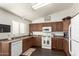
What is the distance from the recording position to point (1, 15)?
3.44 m

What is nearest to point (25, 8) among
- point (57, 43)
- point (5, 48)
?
point (5, 48)

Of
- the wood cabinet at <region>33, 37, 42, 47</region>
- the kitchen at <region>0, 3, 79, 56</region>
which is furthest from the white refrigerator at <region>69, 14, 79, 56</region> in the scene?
the wood cabinet at <region>33, 37, 42, 47</region>

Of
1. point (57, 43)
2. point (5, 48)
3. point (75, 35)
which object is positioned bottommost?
point (57, 43)

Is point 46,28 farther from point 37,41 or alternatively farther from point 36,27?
point 37,41

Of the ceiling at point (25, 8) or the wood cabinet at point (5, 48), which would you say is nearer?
the wood cabinet at point (5, 48)

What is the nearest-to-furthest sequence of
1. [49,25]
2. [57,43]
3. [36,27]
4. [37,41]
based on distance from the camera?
[57,43] → [49,25] → [37,41] → [36,27]

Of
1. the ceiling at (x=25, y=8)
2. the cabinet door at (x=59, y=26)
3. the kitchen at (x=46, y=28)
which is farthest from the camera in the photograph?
the cabinet door at (x=59, y=26)

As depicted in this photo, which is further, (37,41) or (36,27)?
(36,27)

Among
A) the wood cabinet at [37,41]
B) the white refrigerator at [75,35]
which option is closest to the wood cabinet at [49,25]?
the wood cabinet at [37,41]

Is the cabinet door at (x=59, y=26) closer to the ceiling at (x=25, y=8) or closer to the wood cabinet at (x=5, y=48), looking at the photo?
the ceiling at (x=25, y=8)

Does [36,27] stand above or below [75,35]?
above

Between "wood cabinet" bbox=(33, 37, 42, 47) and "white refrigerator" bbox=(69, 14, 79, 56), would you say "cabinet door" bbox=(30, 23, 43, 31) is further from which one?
"white refrigerator" bbox=(69, 14, 79, 56)

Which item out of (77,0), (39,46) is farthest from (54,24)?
(77,0)

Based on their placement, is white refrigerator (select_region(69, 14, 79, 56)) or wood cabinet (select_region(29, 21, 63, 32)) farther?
wood cabinet (select_region(29, 21, 63, 32))
